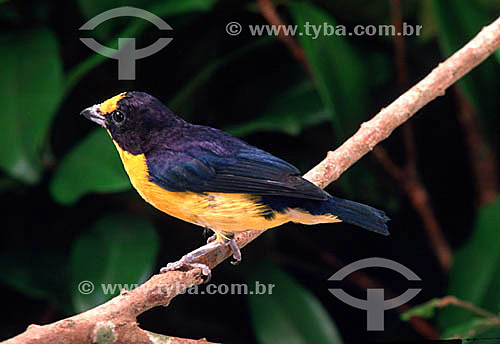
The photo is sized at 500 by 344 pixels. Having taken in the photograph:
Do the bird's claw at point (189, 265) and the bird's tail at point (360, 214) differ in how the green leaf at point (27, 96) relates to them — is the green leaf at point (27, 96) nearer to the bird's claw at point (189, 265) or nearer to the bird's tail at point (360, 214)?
the bird's claw at point (189, 265)

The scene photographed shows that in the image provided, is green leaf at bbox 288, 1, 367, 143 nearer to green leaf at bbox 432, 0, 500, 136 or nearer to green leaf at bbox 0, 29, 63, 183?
green leaf at bbox 432, 0, 500, 136

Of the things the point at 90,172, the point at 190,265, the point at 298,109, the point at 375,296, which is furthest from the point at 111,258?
the point at 375,296

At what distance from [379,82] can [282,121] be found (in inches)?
27.3

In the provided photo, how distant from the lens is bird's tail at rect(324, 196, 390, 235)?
1.21 meters

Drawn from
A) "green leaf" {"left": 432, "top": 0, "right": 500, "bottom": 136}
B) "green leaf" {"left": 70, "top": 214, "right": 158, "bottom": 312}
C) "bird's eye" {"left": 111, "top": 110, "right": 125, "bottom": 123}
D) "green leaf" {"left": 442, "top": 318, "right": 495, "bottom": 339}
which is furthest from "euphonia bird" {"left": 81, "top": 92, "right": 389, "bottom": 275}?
"green leaf" {"left": 432, "top": 0, "right": 500, "bottom": 136}

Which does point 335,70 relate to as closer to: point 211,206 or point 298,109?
point 298,109

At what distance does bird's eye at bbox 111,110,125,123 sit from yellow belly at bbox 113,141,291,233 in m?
0.09

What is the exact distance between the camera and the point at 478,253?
2240 millimetres

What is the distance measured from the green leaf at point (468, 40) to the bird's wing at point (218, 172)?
116cm

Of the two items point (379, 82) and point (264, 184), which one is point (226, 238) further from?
point (379, 82)

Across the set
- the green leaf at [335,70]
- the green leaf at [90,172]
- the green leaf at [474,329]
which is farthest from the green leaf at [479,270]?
the green leaf at [90,172]

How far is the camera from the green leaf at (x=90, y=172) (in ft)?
6.56

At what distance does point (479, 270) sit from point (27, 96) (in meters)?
1.50

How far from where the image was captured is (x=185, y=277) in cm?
129
